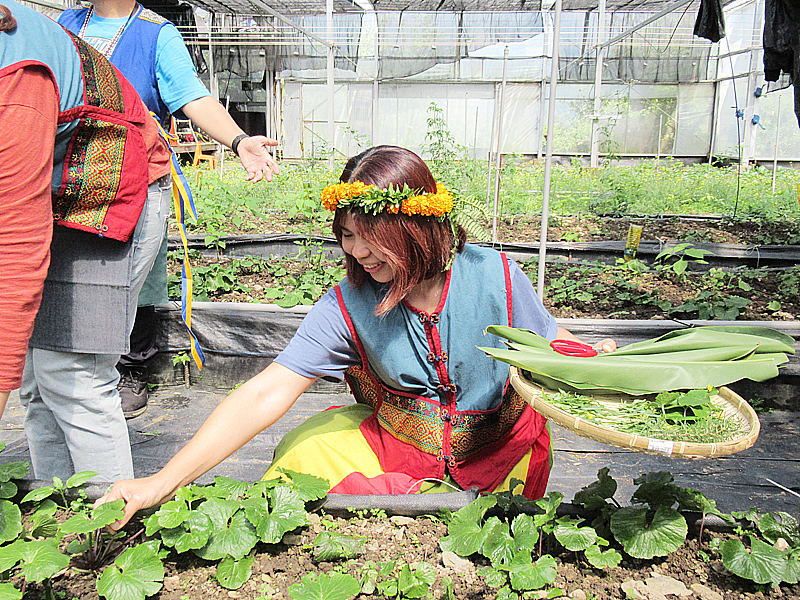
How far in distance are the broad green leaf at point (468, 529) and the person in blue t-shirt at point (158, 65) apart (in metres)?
1.09

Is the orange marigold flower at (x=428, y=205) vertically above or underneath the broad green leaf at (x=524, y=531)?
Result: above

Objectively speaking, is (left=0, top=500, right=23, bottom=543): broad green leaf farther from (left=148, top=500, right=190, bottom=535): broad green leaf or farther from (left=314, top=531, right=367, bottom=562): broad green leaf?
(left=314, top=531, right=367, bottom=562): broad green leaf

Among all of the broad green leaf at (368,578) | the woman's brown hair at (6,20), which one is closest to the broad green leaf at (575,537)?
the broad green leaf at (368,578)

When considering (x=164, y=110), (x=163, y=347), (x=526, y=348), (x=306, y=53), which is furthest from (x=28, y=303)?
(x=306, y=53)

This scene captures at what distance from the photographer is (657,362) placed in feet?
4.00

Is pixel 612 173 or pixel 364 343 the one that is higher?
pixel 612 173

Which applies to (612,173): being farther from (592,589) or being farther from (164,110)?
(592,589)

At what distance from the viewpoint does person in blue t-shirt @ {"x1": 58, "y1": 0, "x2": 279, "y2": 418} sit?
1804mm

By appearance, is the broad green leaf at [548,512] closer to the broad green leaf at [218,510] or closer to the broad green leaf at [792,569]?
the broad green leaf at [792,569]

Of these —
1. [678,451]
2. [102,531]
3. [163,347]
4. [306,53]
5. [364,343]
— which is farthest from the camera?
[306,53]

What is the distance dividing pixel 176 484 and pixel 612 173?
27.9 feet

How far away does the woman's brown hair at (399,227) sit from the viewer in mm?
1356

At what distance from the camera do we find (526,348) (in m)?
1.30

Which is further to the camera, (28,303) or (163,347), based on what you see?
(163,347)
